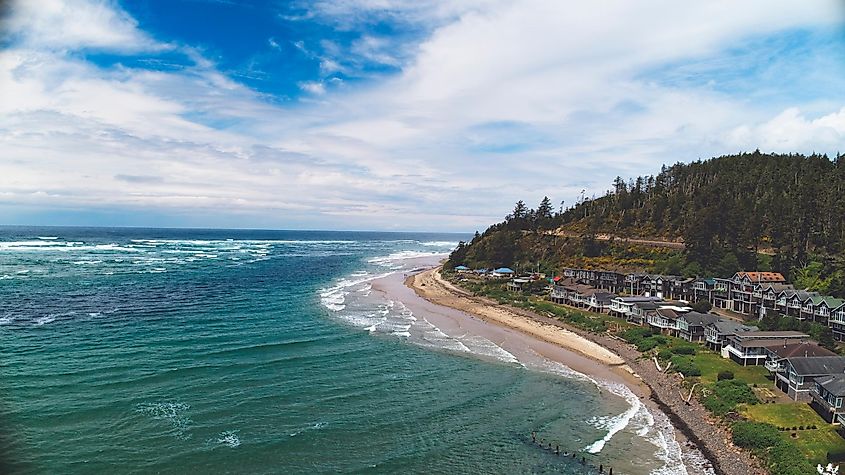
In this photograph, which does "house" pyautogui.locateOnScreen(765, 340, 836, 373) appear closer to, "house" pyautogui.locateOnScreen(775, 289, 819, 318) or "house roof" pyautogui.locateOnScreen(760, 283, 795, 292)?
"house" pyautogui.locateOnScreen(775, 289, 819, 318)

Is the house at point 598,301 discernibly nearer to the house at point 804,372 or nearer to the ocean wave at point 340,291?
the house at point 804,372

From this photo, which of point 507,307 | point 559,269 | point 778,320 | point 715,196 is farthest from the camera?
point 559,269

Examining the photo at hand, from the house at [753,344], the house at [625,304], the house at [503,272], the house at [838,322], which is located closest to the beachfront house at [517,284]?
the house at [503,272]

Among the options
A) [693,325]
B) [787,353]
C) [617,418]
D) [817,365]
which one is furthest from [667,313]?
[617,418]

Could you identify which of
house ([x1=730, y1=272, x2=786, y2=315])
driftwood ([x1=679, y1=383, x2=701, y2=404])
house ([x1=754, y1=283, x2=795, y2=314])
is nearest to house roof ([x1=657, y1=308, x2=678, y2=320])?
house ([x1=754, y1=283, x2=795, y2=314])

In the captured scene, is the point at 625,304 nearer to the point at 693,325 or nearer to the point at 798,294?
the point at 693,325

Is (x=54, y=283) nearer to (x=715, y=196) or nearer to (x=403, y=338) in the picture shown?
(x=403, y=338)

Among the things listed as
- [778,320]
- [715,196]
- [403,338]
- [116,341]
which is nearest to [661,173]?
[715,196]
